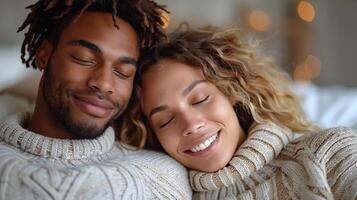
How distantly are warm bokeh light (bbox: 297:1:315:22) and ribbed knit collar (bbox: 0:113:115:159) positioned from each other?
93.1 inches

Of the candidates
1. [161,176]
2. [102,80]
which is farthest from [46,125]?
[161,176]

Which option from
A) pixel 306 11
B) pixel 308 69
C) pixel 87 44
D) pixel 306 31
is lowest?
pixel 308 69

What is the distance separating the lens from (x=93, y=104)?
1023 millimetres

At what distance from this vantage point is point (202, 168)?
1146 mm

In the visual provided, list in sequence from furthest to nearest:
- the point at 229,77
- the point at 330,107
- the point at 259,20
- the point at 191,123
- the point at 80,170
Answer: the point at 259,20 < the point at 330,107 < the point at 229,77 < the point at 191,123 < the point at 80,170

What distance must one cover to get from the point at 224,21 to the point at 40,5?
6.55 ft

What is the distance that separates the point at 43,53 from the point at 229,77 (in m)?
0.48

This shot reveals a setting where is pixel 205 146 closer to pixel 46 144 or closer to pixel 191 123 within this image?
pixel 191 123

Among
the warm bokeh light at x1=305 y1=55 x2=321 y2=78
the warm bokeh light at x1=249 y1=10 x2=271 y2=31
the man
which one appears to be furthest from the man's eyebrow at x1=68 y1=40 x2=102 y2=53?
the warm bokeh light at x1=305 y1=55 x2=321 y2=78

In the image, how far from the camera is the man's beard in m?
1.01

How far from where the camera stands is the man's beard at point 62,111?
3.33 feet

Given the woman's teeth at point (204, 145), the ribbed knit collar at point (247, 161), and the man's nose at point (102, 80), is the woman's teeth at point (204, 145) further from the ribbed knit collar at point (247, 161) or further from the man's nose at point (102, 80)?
the man's nose at point (102, 80)

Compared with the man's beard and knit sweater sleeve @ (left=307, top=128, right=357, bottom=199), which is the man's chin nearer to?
the man's beard

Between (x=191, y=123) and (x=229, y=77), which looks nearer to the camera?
(x=191, y=123)
